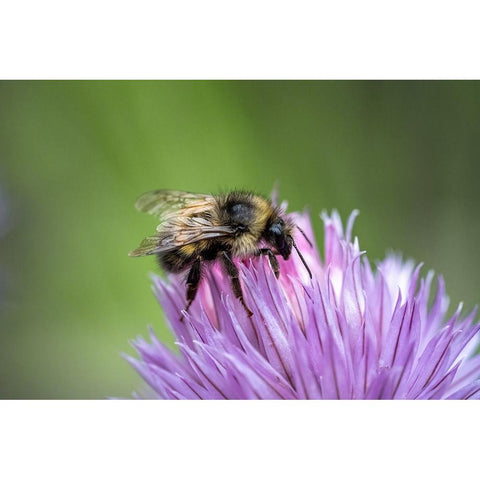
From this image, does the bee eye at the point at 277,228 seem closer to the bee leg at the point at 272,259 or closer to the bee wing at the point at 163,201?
the bee leg at the point at 272,259

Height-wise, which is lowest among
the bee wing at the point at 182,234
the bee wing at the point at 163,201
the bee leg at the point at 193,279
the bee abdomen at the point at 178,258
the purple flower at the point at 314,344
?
the purple flower at the point at 314,344

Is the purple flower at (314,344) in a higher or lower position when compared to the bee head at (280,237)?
lower

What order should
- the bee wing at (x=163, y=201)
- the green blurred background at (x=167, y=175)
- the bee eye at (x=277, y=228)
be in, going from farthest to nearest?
1. the green blurred background at (x=167, y=175)
2. the bee wing at (x=163, y=201)
3. the bee eye at (x=277, y=228)

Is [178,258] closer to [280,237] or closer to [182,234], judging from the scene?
[182,234]

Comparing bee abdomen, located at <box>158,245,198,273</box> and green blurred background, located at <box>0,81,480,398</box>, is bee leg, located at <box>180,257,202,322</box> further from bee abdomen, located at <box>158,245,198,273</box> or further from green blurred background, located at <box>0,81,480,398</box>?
green blurred background, located at <box>0,81,480,398</box>

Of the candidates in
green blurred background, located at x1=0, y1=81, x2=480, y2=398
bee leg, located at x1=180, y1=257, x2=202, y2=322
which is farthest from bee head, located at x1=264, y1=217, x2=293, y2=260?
green blurred background, located at x1=0, y1=81, x2=480, y2=398

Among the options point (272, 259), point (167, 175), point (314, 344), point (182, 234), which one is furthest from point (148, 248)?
point (167, 175)

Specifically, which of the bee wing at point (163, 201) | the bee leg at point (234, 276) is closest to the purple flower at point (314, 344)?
the bee leg at point (234, 276)
